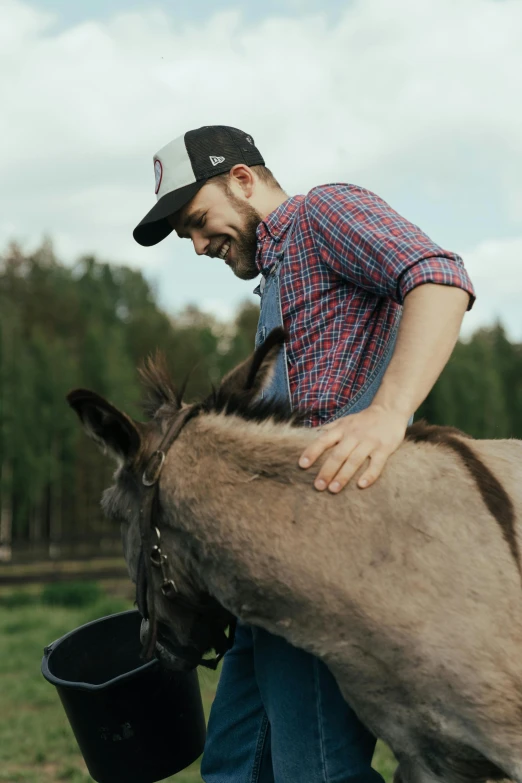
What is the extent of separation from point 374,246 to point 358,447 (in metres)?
0.63

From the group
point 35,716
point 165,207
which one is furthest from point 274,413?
point 35,716

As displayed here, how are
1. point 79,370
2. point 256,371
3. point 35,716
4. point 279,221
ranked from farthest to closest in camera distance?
point 79,370 < point 35,716 < point 279,221 < point 256,371

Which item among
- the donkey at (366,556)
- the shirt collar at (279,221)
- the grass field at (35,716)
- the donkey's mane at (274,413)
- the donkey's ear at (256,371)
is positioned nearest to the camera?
the donkey at (366,556)

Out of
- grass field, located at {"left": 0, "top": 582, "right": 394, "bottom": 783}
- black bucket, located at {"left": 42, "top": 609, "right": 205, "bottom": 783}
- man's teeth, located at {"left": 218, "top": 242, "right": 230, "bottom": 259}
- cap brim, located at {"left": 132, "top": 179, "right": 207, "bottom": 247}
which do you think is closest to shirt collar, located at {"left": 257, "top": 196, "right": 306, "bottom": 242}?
man's teeth, located at {"left": 218, "top": 242, "right": 230, "bottom": 259}

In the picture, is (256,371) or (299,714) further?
(256,371)

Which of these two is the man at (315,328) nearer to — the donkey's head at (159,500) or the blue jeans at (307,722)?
the blue jeans at (307,722)

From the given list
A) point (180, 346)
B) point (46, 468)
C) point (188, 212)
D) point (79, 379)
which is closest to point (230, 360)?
point (180, 346)

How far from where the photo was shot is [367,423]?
2531mm

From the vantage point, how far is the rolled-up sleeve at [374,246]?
2.56m

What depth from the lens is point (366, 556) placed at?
243cm

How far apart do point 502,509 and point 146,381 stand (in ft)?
4.32

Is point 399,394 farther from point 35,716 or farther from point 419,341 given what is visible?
point 35,716

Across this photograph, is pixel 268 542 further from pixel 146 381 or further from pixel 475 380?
pixel 475 380

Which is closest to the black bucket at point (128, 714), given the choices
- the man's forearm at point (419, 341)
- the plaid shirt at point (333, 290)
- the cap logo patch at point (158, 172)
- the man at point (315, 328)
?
the man at point (315, 328)
